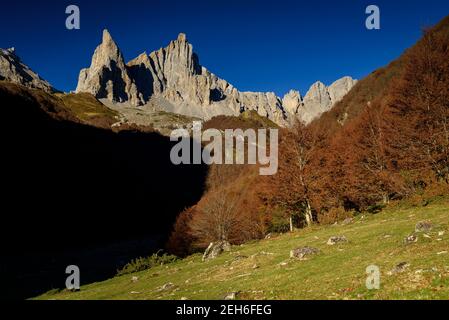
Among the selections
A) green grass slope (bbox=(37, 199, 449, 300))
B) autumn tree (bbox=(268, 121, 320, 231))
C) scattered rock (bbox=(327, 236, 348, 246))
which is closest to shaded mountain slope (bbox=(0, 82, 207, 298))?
autumn tree (bbox=(268, 121, 320, 231))

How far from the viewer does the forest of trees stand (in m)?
39.2

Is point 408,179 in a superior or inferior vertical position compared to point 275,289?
superior

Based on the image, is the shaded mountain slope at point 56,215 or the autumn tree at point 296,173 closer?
the autumn tree at point 296,173

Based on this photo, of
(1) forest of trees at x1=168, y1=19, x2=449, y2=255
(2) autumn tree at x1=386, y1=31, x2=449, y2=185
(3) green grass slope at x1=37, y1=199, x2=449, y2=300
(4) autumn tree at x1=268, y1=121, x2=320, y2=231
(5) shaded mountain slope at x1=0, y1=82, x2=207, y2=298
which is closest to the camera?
(3) green grass slope at x1=37, y1=199, x2=449, y2=300

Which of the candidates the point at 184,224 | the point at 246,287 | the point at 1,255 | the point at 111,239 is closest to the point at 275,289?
the point at 246,287

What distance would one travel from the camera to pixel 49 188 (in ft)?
539

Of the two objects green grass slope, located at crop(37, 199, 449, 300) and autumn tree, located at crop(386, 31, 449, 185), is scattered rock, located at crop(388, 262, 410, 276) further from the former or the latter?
autumn tree, located at crop(386, 31, 449, 185)

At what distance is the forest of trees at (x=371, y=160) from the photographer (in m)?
39.2

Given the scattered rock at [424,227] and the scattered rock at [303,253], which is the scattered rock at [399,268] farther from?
the scattered rock at [303,253]

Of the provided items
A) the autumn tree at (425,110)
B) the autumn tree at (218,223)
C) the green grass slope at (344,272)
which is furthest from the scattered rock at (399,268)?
the autumn tree at (218,223)

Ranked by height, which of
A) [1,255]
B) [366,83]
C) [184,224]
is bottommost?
[1,255]

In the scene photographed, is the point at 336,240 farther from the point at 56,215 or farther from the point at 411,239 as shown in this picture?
the point at 56,215

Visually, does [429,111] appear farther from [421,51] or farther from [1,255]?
[1,255]

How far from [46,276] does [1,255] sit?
47195 millimetres
